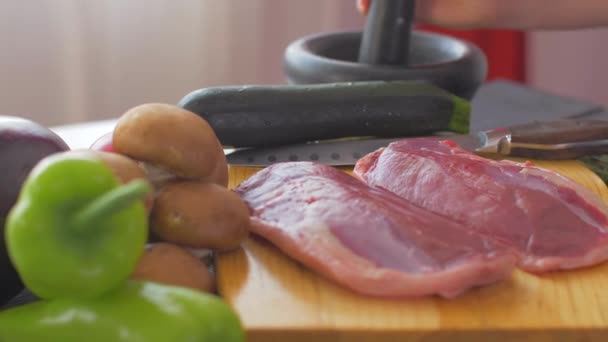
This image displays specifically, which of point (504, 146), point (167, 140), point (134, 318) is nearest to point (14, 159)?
point (167, 140)

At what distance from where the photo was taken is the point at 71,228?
2.02 ft

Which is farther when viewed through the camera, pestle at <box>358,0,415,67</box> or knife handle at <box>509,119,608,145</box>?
pestle at <box>358,0,415,67</box>

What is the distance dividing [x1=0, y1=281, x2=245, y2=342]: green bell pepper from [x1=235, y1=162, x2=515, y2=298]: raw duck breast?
0.19 meters

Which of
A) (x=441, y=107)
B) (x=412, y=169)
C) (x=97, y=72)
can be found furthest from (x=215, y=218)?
(x=97, y=72)

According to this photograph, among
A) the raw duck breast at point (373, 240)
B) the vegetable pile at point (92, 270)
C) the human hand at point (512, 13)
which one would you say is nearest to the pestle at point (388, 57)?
the human hand at point (512, 13)

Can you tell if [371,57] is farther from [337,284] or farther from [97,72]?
[97,72]

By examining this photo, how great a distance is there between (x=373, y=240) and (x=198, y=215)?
177mm

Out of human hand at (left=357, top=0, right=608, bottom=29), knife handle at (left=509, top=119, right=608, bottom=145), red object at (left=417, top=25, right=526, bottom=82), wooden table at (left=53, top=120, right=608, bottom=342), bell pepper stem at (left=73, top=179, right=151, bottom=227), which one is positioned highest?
bell pepper stem at (left=73, top=179, right=151, bottom=227)

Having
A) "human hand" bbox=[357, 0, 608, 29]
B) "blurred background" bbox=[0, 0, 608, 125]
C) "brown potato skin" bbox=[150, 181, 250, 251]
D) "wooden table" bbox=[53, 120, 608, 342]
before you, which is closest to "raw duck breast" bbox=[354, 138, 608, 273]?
"wooden table" bbox=[53, 120, 608, 342]

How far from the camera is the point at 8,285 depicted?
0.82 metres

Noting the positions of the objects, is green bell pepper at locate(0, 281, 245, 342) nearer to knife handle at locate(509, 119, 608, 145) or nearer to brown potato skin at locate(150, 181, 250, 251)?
brown potato skin at locate(150, 181, 250, 251)

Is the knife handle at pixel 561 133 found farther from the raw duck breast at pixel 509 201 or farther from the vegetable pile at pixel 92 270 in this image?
the vegetable pile at pixel 92 270

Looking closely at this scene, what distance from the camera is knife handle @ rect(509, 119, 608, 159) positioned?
125 cm

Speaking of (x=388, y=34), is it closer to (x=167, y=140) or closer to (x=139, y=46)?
(x=167, y=140)
